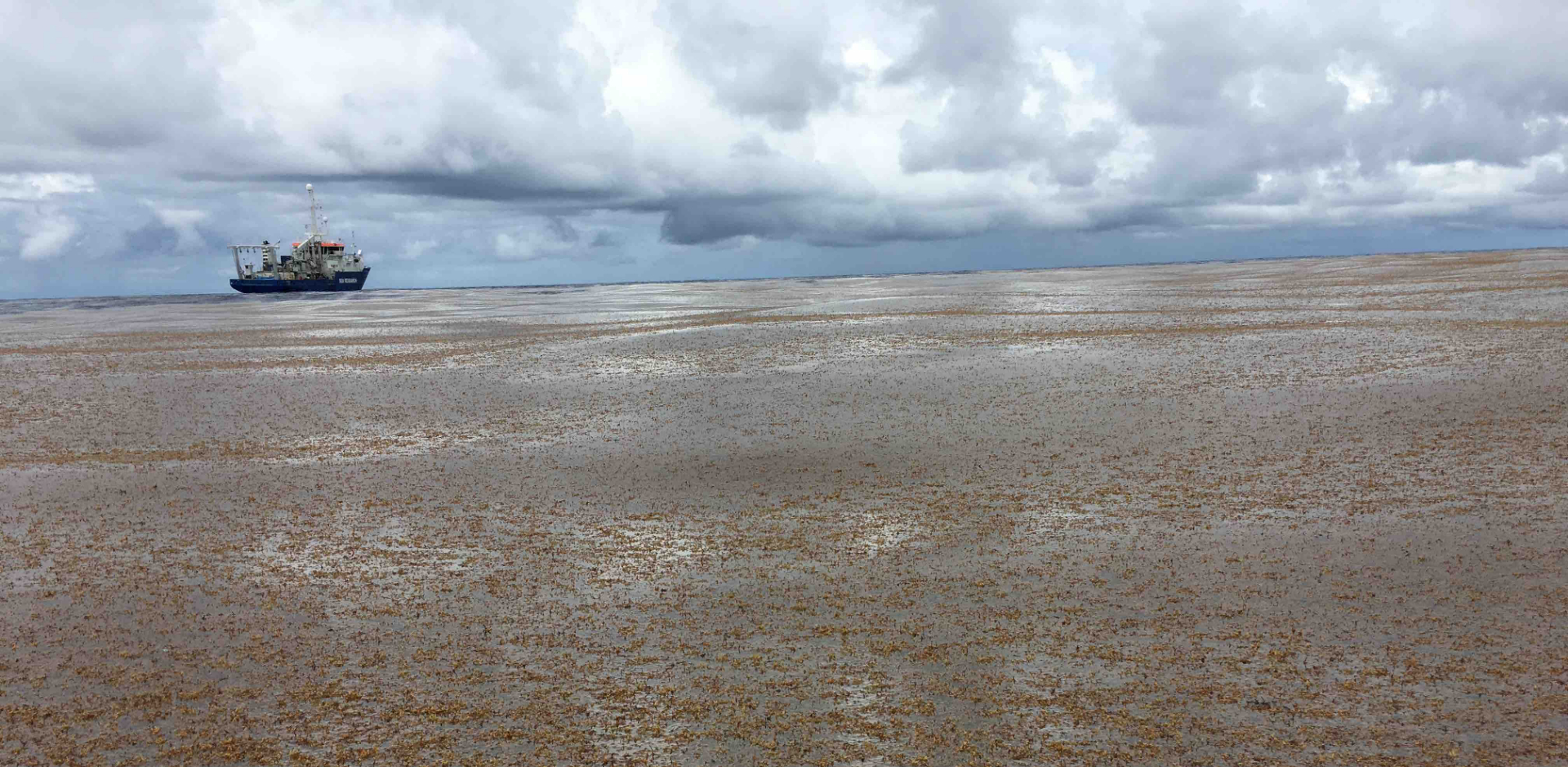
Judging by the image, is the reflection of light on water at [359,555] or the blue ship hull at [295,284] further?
the blue ship hull at [295,284]

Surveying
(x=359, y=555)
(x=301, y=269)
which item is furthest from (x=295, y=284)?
(x=359, y=555)

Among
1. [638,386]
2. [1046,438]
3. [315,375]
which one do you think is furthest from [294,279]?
[1046,438]

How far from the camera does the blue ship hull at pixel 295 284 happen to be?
103m

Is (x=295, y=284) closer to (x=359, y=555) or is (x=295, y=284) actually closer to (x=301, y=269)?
(x=301, y=269)

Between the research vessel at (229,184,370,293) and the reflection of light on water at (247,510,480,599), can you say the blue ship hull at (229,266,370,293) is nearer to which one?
the research vessel at (229,184,370,293)

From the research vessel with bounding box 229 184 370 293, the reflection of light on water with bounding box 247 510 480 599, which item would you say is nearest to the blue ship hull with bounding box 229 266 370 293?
the research vessel with bounding box 229 184 370 293

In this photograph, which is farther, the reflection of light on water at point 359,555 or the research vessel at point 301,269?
the research vessel at point 301,269

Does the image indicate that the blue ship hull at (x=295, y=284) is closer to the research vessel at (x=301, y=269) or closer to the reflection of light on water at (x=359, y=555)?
the research vessel at (x=301, y=269)

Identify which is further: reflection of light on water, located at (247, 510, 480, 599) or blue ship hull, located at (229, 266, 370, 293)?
blue ship hull, located at (229, 266, 370, 293)

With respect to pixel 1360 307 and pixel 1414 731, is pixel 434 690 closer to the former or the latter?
pixel 1414 731

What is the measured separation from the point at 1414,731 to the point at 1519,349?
17826 mm

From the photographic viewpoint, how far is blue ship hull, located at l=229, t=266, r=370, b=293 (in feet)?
338

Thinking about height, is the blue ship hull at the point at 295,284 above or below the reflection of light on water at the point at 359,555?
above

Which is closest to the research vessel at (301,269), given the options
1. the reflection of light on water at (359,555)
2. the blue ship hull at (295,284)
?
the blue ship hull at (295,284)
